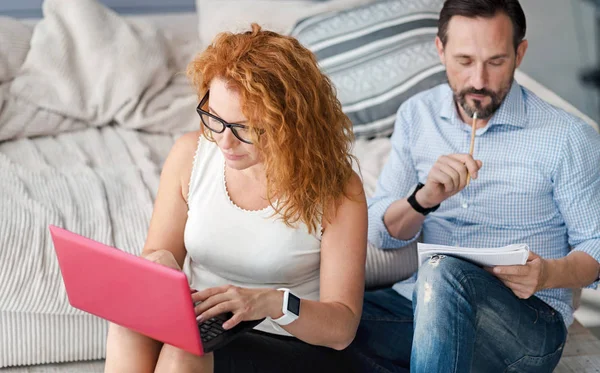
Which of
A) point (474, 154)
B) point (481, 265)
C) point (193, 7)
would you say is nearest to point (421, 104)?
point (474, 154)

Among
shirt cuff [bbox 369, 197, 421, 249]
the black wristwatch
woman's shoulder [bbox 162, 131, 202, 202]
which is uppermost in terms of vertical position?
woman's shoulder [bbox 162, 131, 202, 202]

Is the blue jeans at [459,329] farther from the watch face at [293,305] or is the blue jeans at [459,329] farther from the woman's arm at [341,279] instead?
the watch face at [293,305]

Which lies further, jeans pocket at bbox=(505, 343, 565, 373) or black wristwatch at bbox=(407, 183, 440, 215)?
black wristwatch at bbox=(407, 183, 440, 215)

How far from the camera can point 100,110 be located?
2.43 metres

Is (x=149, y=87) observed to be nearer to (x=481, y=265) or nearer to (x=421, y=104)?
(x=421, y=104)

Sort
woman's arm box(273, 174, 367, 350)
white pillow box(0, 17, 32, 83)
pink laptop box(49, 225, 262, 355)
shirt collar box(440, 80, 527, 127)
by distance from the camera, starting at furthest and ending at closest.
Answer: white pillow box(0, 17, 32, 83)
shirt collar box(440, 80, 527, 127)
woman's arm box(273, 174, 367, 350)
pink laptop box(49, 225, 262, 355)

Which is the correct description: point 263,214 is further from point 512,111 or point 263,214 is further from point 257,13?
point 257,13

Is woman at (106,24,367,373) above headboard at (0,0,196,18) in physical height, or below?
above

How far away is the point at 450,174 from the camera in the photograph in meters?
1.59

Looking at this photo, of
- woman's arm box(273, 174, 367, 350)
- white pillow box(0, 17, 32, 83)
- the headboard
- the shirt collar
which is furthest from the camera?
the headboard

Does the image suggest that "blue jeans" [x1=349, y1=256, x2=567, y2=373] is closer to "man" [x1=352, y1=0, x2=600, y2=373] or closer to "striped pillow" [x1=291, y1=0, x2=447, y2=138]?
"man" [x1=352, y1=0, x2=600, y2=373]

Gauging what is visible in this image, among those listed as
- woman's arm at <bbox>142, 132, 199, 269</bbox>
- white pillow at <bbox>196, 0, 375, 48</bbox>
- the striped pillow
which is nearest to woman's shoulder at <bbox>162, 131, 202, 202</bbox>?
woman's arm at <bbox>142, 132, 199, 269</bbox>

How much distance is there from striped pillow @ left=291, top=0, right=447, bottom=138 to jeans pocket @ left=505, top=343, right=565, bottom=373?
3.23 ft

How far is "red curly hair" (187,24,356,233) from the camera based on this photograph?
1.38m
